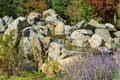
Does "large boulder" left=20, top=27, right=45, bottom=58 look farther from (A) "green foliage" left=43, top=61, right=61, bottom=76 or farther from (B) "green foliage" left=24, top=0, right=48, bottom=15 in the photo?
(B) "green foliage" left=24, top=0, right=48, bottom=15

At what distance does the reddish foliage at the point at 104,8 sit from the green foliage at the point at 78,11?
369mm

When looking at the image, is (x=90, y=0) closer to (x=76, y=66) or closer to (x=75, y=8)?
(x=75, y=8)

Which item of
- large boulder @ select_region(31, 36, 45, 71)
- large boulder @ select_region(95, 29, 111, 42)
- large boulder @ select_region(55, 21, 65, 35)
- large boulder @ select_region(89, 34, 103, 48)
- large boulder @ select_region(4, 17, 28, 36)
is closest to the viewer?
large boulder @ select_region(31, 36, 45, 71)

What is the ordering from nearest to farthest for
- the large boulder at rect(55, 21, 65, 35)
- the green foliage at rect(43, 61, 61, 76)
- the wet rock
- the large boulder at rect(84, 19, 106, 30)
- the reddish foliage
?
the green foliage at rect(43, 61, 61, 76)
the wet rock
the large boulder at rect(84, 19, 106, 30)
the large boulder at rect(55, 21, 65, 35)
the reddish foliage

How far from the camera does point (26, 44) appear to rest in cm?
1441

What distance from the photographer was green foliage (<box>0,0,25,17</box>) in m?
23.4

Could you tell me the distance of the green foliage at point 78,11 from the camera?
2152 centimetres

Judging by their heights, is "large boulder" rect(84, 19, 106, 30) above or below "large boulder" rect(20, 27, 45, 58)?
below

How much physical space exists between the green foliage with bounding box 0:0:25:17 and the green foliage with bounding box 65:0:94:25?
319cm

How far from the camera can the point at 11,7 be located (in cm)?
2386

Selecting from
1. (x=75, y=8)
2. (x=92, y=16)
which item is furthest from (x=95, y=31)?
(x=75, y=8)

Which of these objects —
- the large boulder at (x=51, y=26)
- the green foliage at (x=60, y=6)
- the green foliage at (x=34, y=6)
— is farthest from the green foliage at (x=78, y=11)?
the green foliage at (x=34, y=6)

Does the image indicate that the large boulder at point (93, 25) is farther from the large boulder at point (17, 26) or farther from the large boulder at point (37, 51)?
the large boulder at point (37, 51)

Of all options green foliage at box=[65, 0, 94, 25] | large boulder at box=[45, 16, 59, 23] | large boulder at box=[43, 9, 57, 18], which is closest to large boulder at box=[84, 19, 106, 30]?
green foliage at box=[65, 0, 94, 25]
